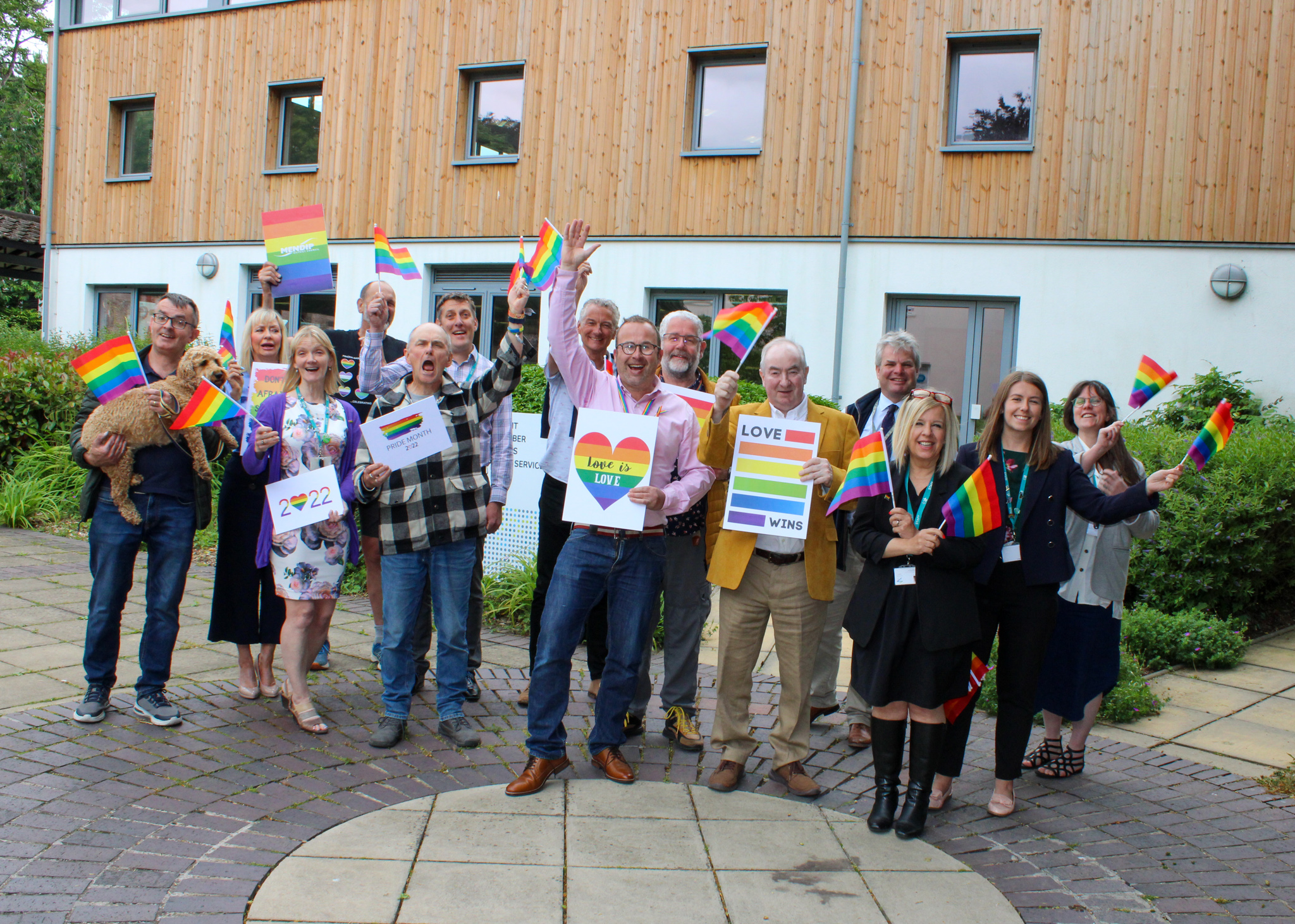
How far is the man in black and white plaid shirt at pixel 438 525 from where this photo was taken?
16.1 feet

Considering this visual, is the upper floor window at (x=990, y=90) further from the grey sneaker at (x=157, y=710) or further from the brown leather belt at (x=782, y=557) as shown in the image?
the grey sneaker at (x=157, y=710)

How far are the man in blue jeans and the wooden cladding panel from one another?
9585 mm

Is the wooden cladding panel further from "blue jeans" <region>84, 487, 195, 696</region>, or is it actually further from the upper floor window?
"blue jeans" <region>84, 487, 195, 696</region>

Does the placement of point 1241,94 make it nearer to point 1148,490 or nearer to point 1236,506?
point 1236,506

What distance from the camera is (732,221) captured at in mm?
13641

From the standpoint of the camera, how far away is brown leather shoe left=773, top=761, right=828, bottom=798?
14.8 ft

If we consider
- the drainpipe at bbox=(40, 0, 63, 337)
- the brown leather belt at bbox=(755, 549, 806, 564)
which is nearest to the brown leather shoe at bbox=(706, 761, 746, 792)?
the brown leather belt at bbox=(755, 549, 806, 564)

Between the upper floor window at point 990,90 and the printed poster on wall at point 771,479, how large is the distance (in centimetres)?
956

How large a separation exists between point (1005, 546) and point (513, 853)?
2.40m

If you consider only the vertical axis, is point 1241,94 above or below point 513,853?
above

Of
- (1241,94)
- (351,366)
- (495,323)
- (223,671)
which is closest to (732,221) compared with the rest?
(495,323)

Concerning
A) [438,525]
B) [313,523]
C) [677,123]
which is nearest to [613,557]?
[438,525]

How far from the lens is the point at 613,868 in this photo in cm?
373

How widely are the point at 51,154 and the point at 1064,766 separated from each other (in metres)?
20.3
